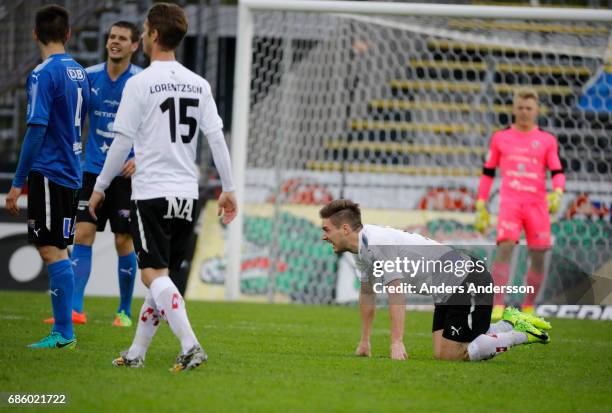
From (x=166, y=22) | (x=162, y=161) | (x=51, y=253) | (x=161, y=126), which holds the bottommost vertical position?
(x=51, y=253)

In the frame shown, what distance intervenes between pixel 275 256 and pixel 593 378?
6648 mm

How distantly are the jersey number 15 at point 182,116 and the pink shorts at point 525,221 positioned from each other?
531cm

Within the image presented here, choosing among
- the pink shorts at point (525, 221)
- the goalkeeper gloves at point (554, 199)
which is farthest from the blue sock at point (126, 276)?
→ the goalkeeper gloves at point (554, 199)

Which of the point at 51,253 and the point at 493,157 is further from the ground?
the point at 493,157

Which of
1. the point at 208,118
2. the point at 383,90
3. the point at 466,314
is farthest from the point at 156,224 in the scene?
the point at 383,90

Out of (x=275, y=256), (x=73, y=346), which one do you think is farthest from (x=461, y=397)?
(x=275, y=256)

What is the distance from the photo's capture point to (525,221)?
9922 millimetres

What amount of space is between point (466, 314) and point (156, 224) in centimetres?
226

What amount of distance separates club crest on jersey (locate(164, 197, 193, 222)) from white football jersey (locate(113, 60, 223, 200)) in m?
0.03

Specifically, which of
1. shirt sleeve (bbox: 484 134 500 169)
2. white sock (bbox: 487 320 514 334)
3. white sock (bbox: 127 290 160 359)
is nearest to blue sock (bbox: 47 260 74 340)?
white sock (bbox: 127 290 160 359)

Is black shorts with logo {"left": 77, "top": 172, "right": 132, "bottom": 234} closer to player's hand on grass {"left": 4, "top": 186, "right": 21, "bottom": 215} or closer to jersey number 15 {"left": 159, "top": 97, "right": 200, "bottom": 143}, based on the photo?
player's hand on grass {"left": 4, "top": 186, "right": 21, "bottom": 215}

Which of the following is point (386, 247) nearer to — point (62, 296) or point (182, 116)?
point (182, 116)

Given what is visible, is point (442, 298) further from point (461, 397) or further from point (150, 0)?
point (150, 0)

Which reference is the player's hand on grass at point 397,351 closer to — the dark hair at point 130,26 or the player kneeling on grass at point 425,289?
the player kneeling on grass at point 425,289
